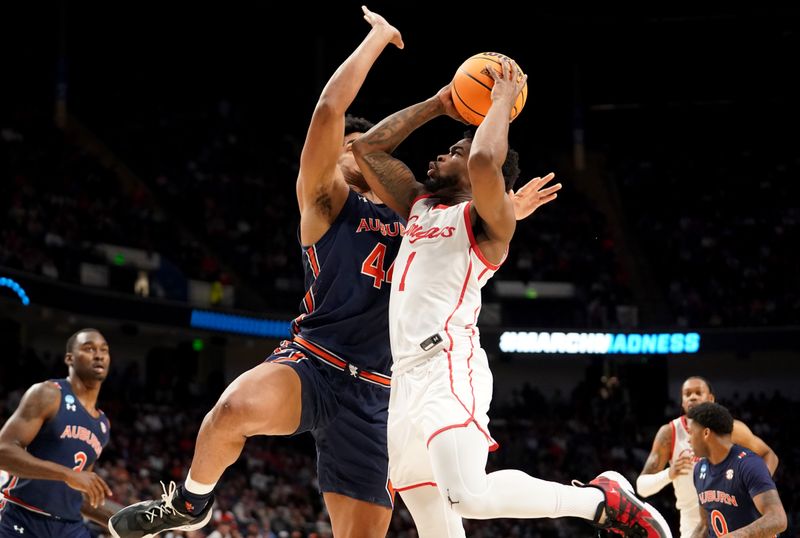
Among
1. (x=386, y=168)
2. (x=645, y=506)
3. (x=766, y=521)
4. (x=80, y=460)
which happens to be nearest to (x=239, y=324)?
(x=80, y=460)

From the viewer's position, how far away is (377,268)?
505 centimetres

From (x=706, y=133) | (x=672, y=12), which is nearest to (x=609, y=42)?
(x=672, y=12)

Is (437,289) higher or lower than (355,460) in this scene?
higher

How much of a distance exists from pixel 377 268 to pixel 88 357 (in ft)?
Answer: 8.66

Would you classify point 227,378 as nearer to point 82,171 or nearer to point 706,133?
point 82,171

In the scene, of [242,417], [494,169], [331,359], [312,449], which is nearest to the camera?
[494,169]

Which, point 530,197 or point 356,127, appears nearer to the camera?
point 530,197

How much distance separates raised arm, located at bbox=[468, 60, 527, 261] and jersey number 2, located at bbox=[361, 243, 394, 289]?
0.66 metres

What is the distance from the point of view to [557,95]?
90.7ft

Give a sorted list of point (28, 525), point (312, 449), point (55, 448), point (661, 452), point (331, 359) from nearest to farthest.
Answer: point (331, 359), point (28, 525), point (55, 448), point (661, 452), point (312, 449)

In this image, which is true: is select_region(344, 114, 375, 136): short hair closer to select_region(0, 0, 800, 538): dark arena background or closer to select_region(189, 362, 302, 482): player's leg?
select_region(189, 362, 302, 482): player's leg

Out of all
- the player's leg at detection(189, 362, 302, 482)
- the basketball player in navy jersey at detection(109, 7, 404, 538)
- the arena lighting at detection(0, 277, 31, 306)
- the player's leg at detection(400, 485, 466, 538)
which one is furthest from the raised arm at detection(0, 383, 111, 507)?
the arena lighting at detection(0, 277, 31, 306)

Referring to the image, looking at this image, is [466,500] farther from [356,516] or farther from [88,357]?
[88,357]

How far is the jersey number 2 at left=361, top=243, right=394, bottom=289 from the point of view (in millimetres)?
5023
